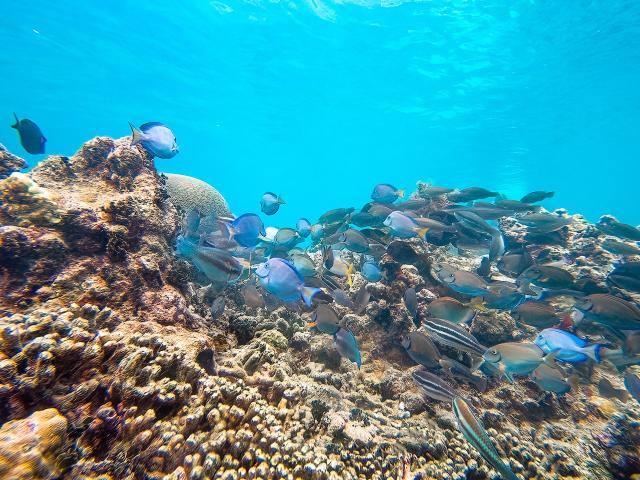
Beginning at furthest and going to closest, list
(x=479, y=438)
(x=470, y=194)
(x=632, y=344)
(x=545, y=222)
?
(x=470, y=194) < (x=545, y=222) < (x=632, y=344) < (x=479, y=438)

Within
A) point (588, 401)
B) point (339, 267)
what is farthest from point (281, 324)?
point (588, 401)

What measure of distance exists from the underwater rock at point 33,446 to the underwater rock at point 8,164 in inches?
229

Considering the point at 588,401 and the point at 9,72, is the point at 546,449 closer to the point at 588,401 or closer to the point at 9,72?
the point at 588,401

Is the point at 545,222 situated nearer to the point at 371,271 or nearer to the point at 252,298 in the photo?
the point at 371,271

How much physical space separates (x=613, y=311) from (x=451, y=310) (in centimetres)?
252

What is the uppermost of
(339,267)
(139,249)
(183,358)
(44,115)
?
(44,115)

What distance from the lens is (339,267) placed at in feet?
→ 18.0

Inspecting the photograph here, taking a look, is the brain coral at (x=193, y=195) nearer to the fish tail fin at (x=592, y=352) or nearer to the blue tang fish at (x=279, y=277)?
the blue tang fish at (x=279, y=277)

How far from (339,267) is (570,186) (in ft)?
317

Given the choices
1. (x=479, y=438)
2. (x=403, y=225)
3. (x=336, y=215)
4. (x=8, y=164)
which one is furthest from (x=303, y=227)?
(x=479, y=438)

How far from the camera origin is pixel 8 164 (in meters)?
5.26

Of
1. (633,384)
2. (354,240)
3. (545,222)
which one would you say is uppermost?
(545,222)

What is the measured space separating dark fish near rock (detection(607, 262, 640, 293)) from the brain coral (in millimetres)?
9939

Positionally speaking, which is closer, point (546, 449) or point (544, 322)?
point (546, 449)
